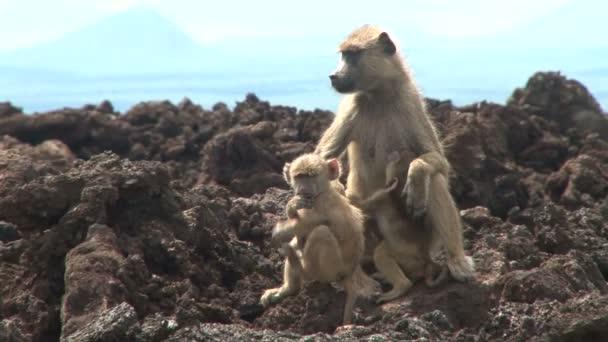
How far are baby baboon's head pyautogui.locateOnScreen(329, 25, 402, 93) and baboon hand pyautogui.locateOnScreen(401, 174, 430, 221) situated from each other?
1.14m

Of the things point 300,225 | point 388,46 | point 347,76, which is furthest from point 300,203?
point 388,46

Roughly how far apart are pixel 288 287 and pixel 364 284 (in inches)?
24.7

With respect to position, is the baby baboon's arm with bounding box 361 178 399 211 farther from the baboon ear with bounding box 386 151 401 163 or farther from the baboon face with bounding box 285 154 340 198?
the baboon face with bounding box 285 154 340 198

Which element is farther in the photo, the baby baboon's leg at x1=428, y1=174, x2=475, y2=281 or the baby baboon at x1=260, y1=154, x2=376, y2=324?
the baby baboon's leg at x1=428, y1=174, x2=475, y2=281

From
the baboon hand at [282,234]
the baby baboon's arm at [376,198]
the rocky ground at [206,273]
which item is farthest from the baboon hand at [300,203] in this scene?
the baby baboon's arm at [376,198]

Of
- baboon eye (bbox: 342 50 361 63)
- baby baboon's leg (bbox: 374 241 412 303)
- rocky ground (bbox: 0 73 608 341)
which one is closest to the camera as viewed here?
rocky ground (bbox: 0 73 608 341)

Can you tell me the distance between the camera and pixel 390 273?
10.2 m

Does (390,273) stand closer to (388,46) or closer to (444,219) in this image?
(444,219)

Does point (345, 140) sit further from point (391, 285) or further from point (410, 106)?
point (391, 285)

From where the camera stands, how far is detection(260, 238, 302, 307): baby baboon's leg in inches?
399

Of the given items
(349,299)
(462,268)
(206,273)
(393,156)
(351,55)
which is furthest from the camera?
(351,55)

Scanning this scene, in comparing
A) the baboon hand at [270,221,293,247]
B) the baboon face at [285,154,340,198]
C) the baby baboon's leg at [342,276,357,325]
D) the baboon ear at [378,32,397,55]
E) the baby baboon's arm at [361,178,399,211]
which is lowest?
the baby baboon's leg at [342,276,357,325]

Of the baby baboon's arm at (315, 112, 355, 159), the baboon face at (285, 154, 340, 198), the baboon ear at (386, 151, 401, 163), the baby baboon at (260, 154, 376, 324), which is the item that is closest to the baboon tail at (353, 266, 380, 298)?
the baby baboon at (260, 154, 376, 324)

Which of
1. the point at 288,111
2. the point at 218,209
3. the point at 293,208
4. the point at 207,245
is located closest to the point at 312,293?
the point at 293,208
